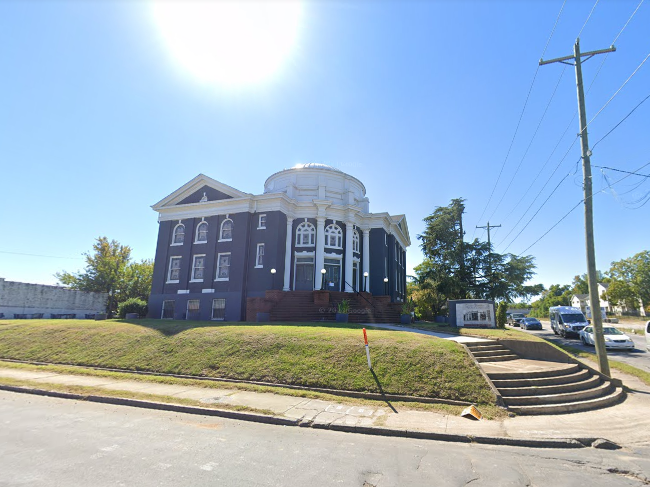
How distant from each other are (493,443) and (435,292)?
25.9m

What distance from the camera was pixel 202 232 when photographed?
1114 inches

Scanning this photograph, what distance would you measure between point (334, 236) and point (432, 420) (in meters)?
→ 21.2

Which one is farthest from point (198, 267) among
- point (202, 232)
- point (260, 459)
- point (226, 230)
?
point (260, 459)

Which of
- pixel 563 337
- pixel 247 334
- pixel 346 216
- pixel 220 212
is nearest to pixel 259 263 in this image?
pixel 220 212

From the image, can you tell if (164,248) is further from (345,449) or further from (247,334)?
(345,449)

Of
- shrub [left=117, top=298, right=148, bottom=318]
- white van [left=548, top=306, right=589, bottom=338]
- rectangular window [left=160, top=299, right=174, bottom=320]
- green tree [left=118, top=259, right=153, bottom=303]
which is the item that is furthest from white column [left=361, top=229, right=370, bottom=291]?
green tree [left=118, top=259, right=153, bottom=303]

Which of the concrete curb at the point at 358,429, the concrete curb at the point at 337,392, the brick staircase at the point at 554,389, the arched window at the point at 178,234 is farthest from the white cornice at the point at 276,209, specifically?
the concrete curb at the point at 358,429

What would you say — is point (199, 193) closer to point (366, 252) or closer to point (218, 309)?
point (218, 309)

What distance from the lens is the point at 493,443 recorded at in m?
6.48

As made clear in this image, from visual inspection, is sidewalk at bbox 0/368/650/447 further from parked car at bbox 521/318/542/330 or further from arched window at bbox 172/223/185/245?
parked car at bbox 521/318/542/330

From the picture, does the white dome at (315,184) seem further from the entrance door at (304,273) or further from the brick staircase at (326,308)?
the brick staircase at (326,308)

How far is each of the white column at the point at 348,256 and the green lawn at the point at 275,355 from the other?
44.3 ft

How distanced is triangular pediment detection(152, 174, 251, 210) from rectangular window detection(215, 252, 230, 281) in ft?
15.9

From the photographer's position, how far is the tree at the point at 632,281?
5819 centimetres
